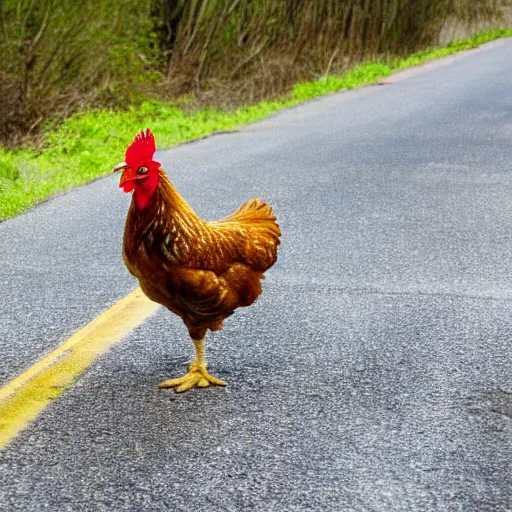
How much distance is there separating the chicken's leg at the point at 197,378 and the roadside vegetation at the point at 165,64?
4.19 m

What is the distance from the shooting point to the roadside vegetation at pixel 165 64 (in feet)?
41.3

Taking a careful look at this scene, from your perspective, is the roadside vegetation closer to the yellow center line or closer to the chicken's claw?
the yellow center line

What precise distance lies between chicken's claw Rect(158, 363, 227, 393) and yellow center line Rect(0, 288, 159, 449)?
16.4 inches

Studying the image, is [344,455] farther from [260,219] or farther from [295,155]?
[295,155]

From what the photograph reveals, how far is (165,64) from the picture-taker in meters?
18.5

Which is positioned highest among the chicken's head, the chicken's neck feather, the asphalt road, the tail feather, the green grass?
the chicken's head

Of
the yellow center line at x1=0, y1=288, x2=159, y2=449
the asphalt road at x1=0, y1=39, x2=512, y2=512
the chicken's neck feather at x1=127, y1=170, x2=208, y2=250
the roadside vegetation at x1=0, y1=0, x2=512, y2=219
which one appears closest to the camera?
the asphalt road at x1=0, y1=39, x2=512, y2=512

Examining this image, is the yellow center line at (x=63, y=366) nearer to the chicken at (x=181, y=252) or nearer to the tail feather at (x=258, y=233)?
the chicken at (x=181, y=252)

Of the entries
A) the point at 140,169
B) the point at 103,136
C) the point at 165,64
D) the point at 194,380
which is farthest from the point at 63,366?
the point at 165,64

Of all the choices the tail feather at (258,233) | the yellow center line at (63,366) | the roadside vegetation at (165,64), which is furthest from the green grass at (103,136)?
the tail feather at (258,233)

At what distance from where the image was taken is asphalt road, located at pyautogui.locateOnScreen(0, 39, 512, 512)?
3484 mm

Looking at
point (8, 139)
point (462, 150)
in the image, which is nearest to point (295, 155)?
point (462, 150)

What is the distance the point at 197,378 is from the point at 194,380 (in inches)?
0.6

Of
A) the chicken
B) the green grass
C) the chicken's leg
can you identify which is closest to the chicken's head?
the chicken
